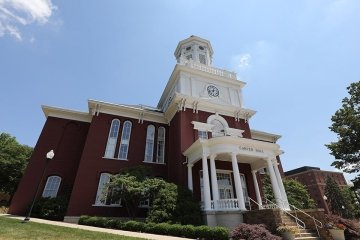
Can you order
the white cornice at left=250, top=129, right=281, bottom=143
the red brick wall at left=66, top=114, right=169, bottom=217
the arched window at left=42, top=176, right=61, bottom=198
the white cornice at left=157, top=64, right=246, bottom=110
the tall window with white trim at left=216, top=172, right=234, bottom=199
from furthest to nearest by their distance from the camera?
the white cornice at left=250, top=129, right=281, bottom=143
the white cornice at left=157, top=64, right=246, bottom=110
the arched window at left=42, top=176, right=61, bottom=198
the tall window with white trim at left=216, top=172, right=234, bottom=199
the red brick wall at left=66, top=114, right=169, bottom=217

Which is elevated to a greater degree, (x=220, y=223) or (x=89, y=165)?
(x=89, y=165)

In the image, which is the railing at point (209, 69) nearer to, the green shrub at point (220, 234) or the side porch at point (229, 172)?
the side porch at point (229, 172)

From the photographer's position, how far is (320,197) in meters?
71.6

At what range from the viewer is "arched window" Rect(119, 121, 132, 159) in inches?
835

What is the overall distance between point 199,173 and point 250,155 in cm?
437

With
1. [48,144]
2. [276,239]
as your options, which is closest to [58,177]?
[48,144]

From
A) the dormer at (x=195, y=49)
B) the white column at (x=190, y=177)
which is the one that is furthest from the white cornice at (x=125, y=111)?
the dormer at (x=195, y=49)

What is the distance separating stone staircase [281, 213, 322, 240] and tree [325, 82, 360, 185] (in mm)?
12176

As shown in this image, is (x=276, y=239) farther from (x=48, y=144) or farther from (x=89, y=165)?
(x=48, y=144)

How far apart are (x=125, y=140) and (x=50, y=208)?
8.07 m

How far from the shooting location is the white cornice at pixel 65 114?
888 inches

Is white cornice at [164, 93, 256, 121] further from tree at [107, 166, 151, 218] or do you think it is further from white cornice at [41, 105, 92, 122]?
white cornice at [41, 105, 92, 122]

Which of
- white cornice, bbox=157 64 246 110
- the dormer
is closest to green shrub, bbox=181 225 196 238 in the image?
white cornice, bbox=157 64 246 110

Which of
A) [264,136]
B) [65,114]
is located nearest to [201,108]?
[264,136]
